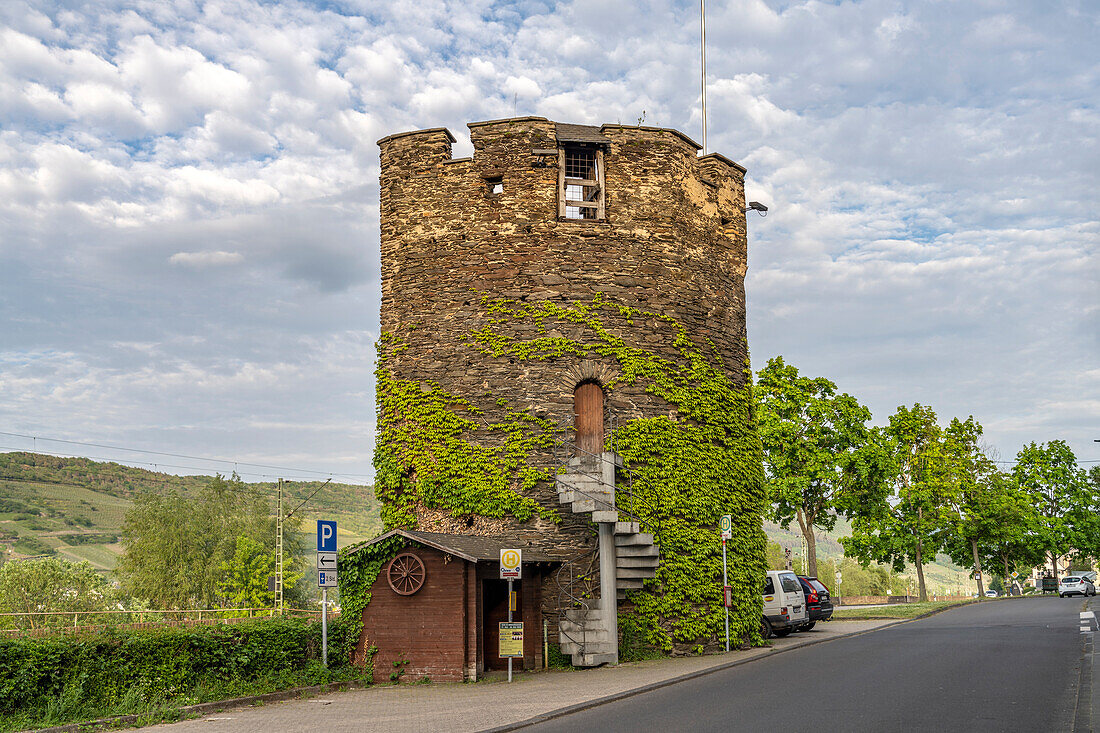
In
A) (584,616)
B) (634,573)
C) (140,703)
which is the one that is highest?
(634,573)

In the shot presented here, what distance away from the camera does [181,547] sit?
211ft

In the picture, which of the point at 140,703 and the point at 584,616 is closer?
the point at 140,703

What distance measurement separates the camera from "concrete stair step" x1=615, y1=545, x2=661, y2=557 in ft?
63.7

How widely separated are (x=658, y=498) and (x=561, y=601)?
3.24m

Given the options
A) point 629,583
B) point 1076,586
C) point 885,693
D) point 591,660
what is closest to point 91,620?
point 591,660

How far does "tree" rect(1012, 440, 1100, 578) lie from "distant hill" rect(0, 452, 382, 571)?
76.8 meters

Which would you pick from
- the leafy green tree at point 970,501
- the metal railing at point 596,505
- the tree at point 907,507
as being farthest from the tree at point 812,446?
the metal railing at point 596,505

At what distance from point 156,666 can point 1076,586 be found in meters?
48.3

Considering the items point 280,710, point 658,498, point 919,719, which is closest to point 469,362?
point 658,498

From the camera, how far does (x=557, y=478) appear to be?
19859mm

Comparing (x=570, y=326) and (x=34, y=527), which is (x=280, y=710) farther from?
(x=34, y=527)

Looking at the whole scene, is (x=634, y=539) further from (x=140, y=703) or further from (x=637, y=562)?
(x=140, y=703)

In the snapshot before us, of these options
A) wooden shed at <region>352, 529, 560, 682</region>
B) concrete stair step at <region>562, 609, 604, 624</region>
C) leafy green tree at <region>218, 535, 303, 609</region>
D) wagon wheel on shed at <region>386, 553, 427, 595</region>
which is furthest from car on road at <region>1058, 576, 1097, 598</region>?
leafy green tree at <region>218, 535, 303, 609</region>

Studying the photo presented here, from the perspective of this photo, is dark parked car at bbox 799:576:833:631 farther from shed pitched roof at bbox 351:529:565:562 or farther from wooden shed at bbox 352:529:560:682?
wooden shed at bbox 352:529:560:682
